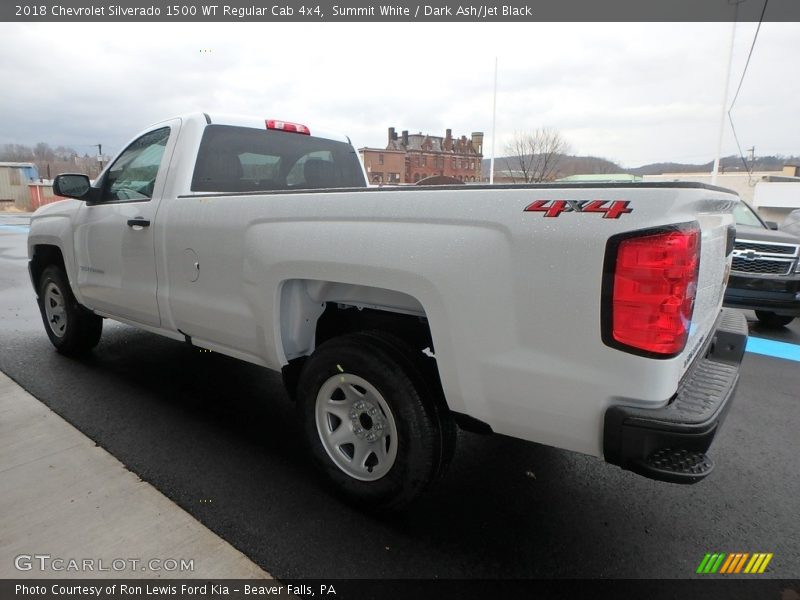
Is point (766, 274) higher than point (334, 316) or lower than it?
lower

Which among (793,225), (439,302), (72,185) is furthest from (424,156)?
(439,302)

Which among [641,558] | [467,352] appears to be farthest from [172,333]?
[641,558]

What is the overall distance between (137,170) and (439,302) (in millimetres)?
2996

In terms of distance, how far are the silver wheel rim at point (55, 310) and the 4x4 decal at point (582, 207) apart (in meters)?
4.59

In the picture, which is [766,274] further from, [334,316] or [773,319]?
[334,316]

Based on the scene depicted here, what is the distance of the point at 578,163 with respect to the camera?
13.5m

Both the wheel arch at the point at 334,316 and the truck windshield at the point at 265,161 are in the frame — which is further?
Result: the truck windshield at the point at 265,161

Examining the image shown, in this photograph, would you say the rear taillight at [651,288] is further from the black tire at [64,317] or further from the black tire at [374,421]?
the black tire at [64,317]

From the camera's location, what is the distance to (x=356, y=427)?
98.5 inches

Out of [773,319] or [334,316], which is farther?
[773,319]

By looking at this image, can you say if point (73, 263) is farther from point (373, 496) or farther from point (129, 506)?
point (373, 496)

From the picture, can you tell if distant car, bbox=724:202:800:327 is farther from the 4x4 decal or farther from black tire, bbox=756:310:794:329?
the 4x4 decal

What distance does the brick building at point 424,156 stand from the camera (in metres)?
38.9

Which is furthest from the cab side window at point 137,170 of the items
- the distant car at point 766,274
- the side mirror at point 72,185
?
the distant car at point 766,274
